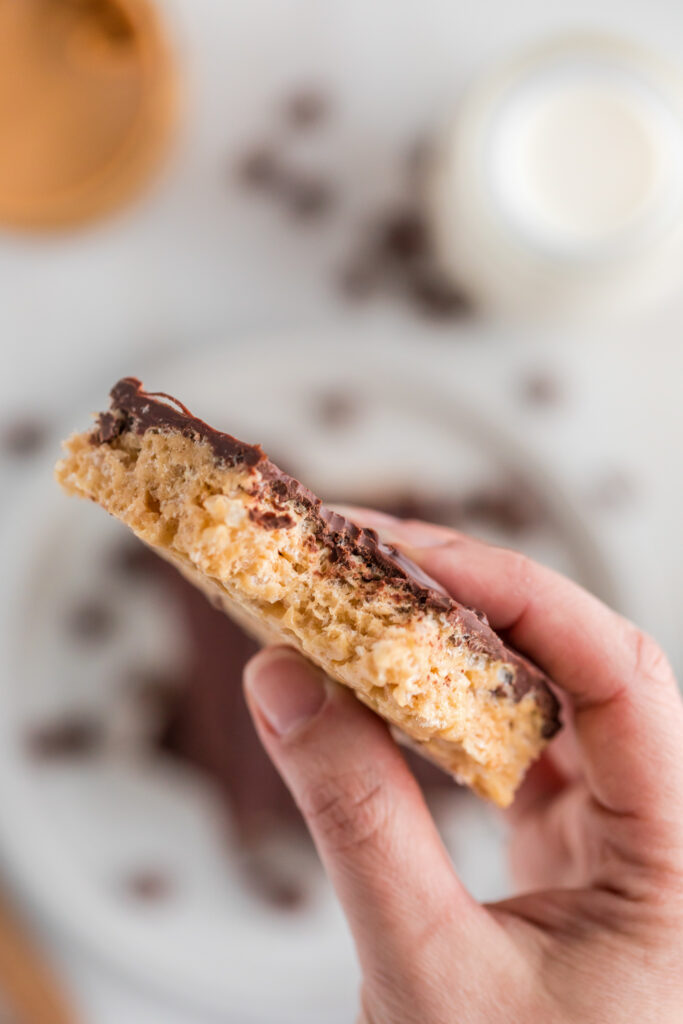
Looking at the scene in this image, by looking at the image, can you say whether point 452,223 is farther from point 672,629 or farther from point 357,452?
point 672,629

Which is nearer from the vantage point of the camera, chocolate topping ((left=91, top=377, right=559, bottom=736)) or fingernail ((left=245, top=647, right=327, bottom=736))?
chocolate topping ((left=91, top=377, right=559, bottom=736))

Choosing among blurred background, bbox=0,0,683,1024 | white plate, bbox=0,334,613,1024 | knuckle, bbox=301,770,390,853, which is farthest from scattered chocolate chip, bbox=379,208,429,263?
knuckle, bbox=301,770,390,853

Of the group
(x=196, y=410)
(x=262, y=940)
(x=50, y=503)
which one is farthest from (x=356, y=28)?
(x=262, y=940)

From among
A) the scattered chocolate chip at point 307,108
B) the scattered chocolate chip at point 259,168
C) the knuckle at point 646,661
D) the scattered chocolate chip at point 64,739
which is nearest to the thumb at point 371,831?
the knuckle at point 646,661

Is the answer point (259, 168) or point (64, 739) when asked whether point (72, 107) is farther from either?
point (64, 739)

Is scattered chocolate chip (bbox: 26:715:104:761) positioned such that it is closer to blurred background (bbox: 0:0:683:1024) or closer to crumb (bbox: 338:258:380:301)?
blurred background (bbox: 0:0:683:1024)

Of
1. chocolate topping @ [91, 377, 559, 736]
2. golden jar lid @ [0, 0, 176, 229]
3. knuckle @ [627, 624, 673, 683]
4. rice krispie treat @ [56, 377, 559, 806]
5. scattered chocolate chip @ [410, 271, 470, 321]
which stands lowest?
rice krispie treat @ [56, 377, 559, 806]

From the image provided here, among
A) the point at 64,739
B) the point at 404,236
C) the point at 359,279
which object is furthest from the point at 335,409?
the point at 64,739
